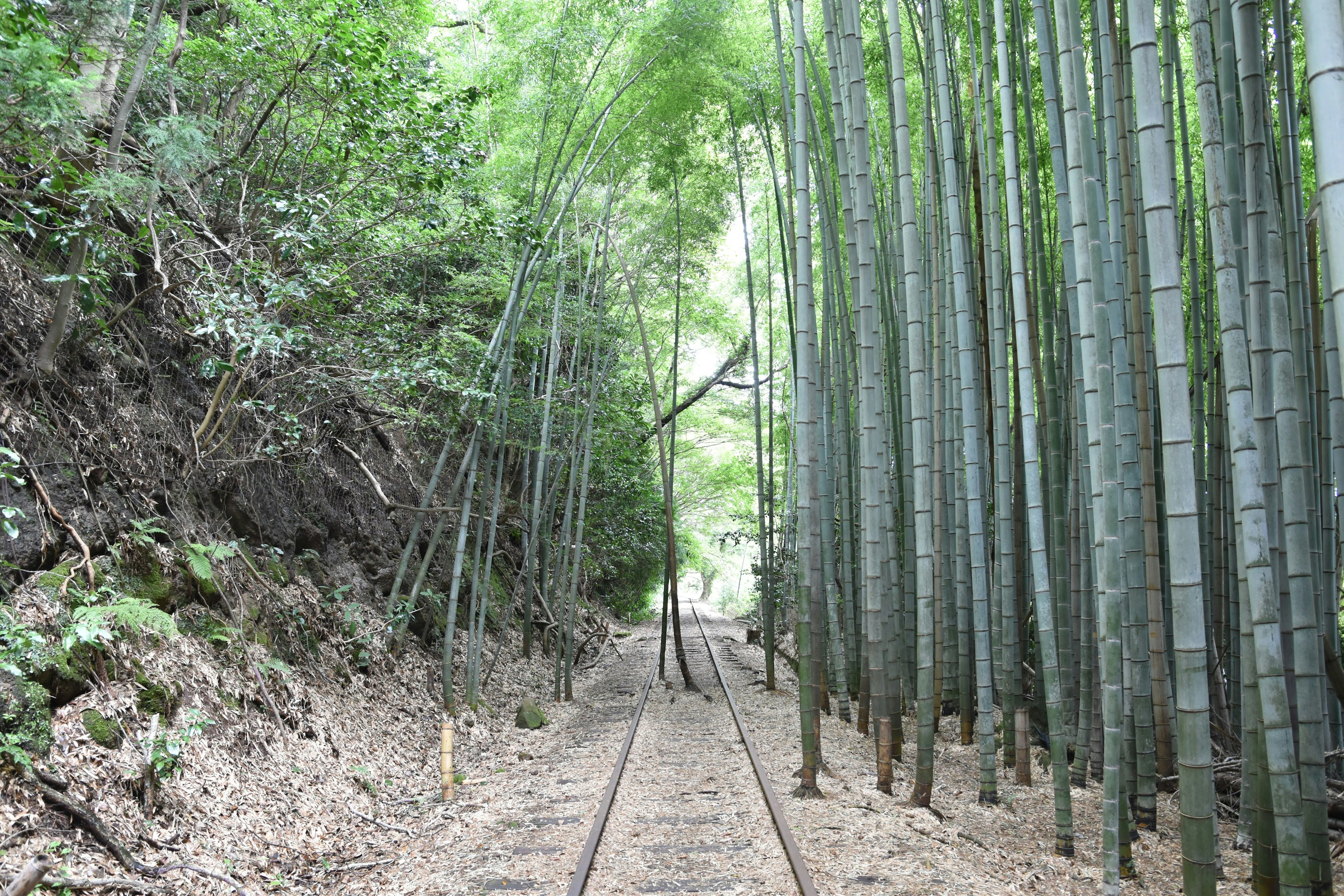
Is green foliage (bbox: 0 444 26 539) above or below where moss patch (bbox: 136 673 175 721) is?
above

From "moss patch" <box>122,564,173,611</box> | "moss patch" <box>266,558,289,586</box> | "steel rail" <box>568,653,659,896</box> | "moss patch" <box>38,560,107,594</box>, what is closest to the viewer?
"steel rail" <box>568,653,659,896</box>

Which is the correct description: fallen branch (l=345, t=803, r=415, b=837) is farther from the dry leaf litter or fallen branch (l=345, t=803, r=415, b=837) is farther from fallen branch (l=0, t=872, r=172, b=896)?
fallen branch (l=0, t=872, r=172, b=896)

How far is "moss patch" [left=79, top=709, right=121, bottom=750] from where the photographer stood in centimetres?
296

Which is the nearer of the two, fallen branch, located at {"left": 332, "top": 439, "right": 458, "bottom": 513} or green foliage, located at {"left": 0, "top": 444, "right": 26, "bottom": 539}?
green foliage, located at {"left": 0, "top": 444, "right": 26, "bottom": 539}

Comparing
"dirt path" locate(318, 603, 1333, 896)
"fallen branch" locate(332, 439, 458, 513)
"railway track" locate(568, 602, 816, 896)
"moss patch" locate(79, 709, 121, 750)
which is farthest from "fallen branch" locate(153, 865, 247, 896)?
"fallen branch" locate(332, 439, 458, 513)

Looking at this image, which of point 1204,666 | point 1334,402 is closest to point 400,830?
point 1204,666

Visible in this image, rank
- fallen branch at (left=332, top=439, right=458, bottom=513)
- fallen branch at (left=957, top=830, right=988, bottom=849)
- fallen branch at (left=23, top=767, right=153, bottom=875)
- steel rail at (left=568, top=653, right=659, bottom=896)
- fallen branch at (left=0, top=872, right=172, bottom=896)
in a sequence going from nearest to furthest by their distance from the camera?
fallen branch at (left=0, top=872, right=172, bottom=896) → fallen branch at (left=23, top=767, right=153, bottom=875) → steel rail at (left=568, top=653, right=659, bottom=896) → fallen branch at (left=957, top=830, right=988, bottom=849) → fallen branch at (left=332, top=439, right=458, bottom=513)

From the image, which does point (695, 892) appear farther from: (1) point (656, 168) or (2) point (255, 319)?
(1) point (656, 168)

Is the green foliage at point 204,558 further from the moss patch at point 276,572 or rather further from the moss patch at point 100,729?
the moss patch at point 100,729

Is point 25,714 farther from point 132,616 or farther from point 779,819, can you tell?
point 779,819

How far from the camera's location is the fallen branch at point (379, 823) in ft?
12.7

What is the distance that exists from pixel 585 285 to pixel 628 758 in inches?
190

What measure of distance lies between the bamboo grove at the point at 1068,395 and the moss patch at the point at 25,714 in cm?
313

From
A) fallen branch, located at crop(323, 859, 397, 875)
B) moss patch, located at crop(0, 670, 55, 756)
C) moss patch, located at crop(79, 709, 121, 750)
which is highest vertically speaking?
moss patch, located at crop(0, 670, 55, 756)
